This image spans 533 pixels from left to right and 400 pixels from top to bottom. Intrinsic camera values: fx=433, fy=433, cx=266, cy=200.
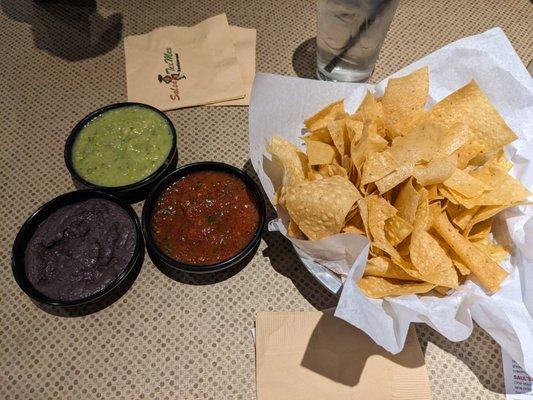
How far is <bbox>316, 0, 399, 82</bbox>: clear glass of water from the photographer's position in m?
1.17

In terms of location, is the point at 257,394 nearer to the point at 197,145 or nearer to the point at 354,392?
the point at 354,392

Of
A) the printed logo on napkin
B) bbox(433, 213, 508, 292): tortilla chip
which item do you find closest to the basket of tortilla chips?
bbox(433, 213, 508, 292): tortilla chip

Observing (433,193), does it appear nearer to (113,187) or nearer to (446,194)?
(446,194)

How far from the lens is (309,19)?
65.2 inches

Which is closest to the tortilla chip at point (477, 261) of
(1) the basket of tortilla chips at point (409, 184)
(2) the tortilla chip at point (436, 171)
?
(1) the basket of tortilla chips at point (409, 184)

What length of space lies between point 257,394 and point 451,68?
989mm

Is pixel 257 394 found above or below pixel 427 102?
below

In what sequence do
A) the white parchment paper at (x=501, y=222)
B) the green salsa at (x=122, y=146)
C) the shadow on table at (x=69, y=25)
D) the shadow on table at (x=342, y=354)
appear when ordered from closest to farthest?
1. the white parchment paper at (x=501, y=222)
2. the shadow on table at (x=342, y=354)
3. the green salsa at (x=122, y=146)
4. the shadow on table at (x=69, y=25)

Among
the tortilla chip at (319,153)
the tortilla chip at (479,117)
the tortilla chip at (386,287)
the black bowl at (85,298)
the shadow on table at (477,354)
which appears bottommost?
the black bowl at (85,298)

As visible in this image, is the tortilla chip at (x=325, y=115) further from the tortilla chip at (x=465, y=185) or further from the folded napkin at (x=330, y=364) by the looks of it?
the folded napkin at (x=330, y=364)

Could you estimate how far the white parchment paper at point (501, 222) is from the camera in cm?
88

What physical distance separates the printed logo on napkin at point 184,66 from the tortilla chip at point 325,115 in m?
0.39

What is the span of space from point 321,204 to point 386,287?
0.23 meters

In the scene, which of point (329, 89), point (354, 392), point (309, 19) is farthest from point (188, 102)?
point (354, 392)
